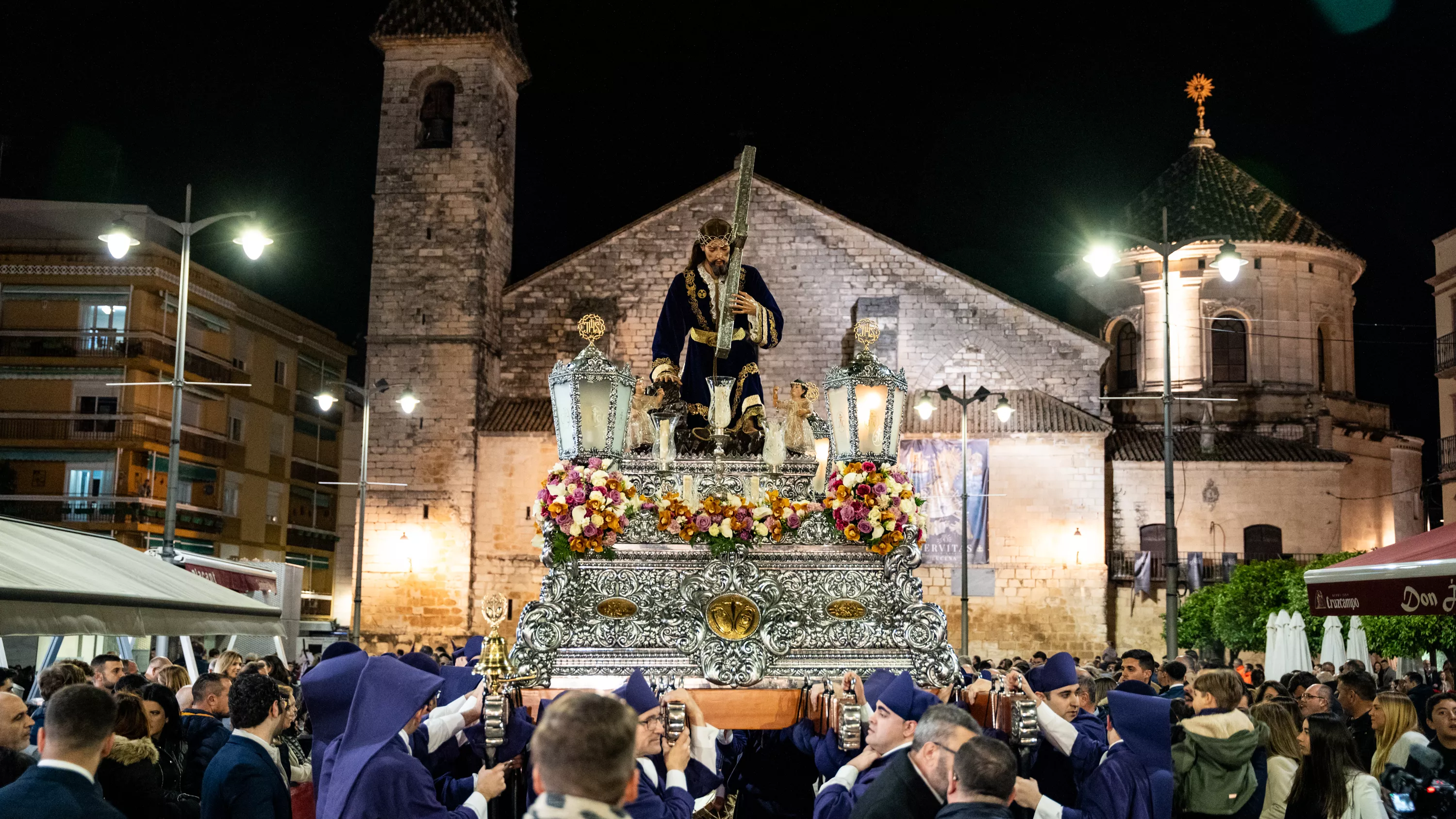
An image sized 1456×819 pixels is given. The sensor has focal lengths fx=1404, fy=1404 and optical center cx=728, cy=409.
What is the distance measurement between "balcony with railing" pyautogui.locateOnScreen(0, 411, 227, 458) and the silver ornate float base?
3465cm

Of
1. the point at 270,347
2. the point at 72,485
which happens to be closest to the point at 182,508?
the point at 72,485

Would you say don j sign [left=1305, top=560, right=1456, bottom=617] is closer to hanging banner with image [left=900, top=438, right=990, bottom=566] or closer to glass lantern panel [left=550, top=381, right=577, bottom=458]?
glass lantern panel [left=550, top=381, right=577, bottom=458]

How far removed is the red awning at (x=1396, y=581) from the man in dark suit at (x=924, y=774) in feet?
19.2

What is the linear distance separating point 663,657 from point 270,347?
41.7 m

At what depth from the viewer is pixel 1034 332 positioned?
116 ft

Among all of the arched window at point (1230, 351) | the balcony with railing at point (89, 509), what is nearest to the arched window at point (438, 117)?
the balcony with railing at point (89, 509)

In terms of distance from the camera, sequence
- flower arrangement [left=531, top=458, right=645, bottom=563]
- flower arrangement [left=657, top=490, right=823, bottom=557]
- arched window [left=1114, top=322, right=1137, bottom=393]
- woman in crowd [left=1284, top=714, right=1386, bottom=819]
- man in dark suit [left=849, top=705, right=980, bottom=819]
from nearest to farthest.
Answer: man in dark suit [left=849, top=705, right=980, bottom=819] < woman in crowd [left=1284, top=714, right=1386, bottom=819] < flower arrangement [left=531, top=458, right=645, bottom=563] < flower arrangement [left=657, top=490, right=823, bottom=557] < arched window [left=1114, top=322, right=1137, bottom=393]

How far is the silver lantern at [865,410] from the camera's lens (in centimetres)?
818

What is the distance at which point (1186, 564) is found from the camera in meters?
35.2

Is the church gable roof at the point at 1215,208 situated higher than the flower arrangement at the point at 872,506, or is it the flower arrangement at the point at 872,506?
the church gable roof at the point at 1215,208

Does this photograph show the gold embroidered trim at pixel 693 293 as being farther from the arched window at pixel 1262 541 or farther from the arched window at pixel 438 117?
the arched window at pixel 1262 541

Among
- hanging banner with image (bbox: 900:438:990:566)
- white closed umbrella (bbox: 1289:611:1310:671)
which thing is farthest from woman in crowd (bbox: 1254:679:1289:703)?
hanging banner with image (bbox: 900:438:990:566)

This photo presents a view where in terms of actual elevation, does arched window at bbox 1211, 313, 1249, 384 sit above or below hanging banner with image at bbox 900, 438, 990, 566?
above

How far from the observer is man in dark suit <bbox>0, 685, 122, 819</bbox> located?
458 cm
